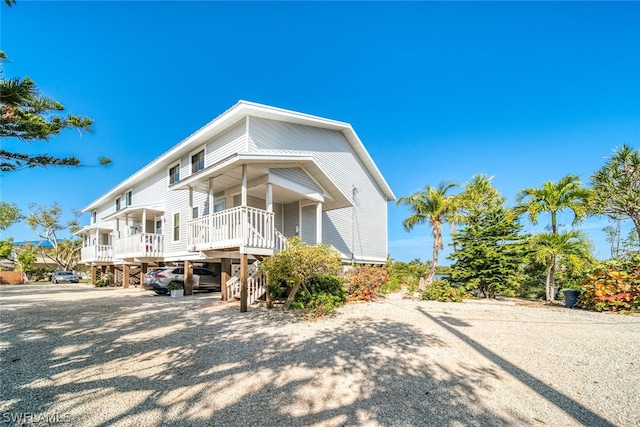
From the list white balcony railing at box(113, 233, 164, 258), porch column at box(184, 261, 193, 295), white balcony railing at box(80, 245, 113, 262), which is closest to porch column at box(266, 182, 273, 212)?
porch column at box(184, 261, 193, 295)

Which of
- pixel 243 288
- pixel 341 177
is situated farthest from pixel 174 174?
pixel 243 288

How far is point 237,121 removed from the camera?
45.3 feet

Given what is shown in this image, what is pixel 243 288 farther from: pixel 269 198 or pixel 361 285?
pixel 361 285

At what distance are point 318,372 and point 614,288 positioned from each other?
11.1 m

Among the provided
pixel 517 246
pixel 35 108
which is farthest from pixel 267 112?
pixel 517 246

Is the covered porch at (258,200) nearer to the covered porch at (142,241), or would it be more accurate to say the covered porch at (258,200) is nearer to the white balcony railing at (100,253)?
the covered porch at (142,241)

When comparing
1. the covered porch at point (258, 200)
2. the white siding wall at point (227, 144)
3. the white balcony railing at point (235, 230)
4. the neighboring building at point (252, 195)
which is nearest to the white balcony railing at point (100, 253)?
the neighboring building at point (252, 195)

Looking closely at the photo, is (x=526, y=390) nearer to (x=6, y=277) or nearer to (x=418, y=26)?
(x=418, y=26)

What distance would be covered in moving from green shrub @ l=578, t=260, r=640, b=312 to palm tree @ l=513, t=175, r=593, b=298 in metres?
2.26

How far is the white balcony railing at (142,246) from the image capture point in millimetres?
17266

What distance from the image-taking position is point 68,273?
106 ft

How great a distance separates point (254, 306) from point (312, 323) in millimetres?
3303

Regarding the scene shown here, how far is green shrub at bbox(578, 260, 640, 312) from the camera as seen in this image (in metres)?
9.77

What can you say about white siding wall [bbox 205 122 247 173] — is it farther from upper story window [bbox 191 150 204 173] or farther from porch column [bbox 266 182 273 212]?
porch column [bbox 266 182 273 212]
